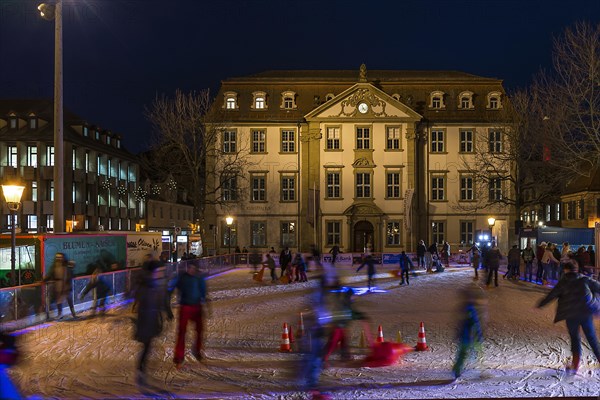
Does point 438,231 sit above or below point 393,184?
below

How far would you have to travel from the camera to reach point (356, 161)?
48875 mm

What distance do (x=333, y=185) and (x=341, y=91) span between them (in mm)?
7946

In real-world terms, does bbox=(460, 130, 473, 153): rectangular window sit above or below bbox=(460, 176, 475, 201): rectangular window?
above

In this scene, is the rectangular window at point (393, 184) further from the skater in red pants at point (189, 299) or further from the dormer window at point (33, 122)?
the skater in red pants at point (189, 299)

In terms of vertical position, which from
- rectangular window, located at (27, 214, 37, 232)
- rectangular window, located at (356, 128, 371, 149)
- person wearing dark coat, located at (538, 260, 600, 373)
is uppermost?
rectangular window, located at (356, 128, 371, 149)

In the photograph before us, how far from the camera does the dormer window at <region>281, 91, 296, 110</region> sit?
50.5m

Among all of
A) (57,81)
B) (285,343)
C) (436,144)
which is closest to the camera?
(285,343)

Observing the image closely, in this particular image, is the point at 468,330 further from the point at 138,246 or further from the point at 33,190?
the point at 33,190

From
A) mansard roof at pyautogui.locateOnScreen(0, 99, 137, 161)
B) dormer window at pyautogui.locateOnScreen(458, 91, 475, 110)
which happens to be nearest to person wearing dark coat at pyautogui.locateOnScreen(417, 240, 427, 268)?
dormer window at pyautogui.locateOnScreen(458, 91, 475, 110)

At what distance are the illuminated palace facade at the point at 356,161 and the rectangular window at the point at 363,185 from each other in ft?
0.26

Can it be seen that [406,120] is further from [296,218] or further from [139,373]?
[139,373]

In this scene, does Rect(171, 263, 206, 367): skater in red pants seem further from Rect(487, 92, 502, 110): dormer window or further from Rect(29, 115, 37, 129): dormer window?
Rect(29, 115, 37, 129): dormer window

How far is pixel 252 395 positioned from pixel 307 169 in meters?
40.8

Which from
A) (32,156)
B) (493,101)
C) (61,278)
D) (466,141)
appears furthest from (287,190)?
(61,278)
